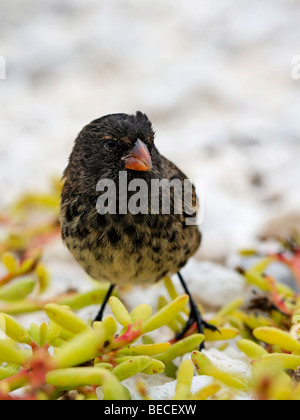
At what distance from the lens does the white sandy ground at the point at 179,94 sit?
3.98 meters

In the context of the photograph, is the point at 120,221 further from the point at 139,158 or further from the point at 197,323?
the point at 197,323

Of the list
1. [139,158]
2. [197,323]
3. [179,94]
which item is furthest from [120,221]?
[179,94]

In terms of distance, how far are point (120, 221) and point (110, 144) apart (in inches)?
11.5

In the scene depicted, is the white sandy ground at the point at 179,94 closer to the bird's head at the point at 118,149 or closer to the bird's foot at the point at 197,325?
the bird's foot at the point at 197,325

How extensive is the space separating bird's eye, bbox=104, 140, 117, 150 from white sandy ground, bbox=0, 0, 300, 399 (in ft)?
3.13

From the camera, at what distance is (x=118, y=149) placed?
2.23 metres

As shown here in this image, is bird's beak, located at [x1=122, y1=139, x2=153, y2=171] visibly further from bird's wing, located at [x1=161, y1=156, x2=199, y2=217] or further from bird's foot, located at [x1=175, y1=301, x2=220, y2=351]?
bird's foot, located at [x1=175, y1=301, x2=220, y2=351]

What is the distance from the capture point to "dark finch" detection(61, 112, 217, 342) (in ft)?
7.25

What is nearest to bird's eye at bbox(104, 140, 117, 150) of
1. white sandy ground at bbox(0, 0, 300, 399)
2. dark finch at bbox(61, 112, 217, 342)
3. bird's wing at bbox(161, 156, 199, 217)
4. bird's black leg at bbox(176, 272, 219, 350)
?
dark finch at bbox(61, 112, 217, 342)

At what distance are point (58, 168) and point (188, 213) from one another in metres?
2.06

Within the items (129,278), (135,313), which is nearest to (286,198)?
(129,278)

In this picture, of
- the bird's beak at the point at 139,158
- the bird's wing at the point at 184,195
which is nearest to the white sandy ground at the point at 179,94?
the bird's wing at the point at 184,195

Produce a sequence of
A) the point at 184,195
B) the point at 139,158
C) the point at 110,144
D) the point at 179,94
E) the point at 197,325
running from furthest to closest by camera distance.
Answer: the point at 179,94, the point at 184,195, the point at 197,325, the point at 110,144, the point at 139,158

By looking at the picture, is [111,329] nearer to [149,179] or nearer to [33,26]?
[149,179]
